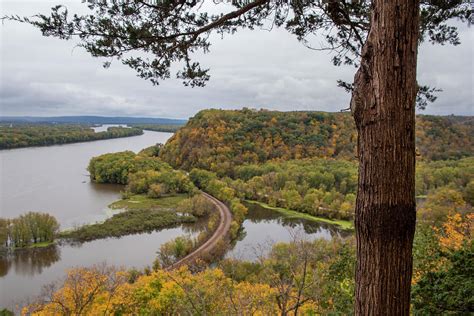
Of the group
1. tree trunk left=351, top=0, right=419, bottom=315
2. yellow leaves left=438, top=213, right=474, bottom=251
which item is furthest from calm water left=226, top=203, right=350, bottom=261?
tree trunk left=351, top=0, right=419, bottom=315

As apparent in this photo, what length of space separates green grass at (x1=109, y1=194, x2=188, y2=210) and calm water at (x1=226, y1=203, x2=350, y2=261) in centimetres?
840

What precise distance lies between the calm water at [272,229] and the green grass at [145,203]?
8396 millimetres

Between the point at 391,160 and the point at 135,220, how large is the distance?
25.6 metres

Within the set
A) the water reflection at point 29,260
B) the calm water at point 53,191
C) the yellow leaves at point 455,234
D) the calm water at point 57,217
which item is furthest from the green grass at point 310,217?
the water reflection at point 29,260

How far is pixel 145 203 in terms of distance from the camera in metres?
32.5

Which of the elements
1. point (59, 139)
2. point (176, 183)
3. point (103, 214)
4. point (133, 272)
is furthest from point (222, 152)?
point (59, 139)

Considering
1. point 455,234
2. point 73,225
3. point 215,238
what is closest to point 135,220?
point 73,225

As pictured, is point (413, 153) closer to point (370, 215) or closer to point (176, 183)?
point (370, 215)

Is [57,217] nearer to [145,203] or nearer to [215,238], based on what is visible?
[145,203]

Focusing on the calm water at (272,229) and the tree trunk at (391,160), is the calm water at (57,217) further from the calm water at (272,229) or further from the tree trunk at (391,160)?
the tree trunk at (391,160)

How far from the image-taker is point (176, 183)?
38969 mm

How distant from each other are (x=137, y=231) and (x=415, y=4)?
24556mm

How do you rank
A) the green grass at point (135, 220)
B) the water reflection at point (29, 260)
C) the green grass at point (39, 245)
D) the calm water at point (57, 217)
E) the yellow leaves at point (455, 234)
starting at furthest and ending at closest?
the green grass at point (135, 220)
the green grass at point (39, 245)
the water reflection at point (29, 260)
the calm water at point (57, 217)
the yellow leaves at point (455, 234)

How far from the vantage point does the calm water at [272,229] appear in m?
21.5
